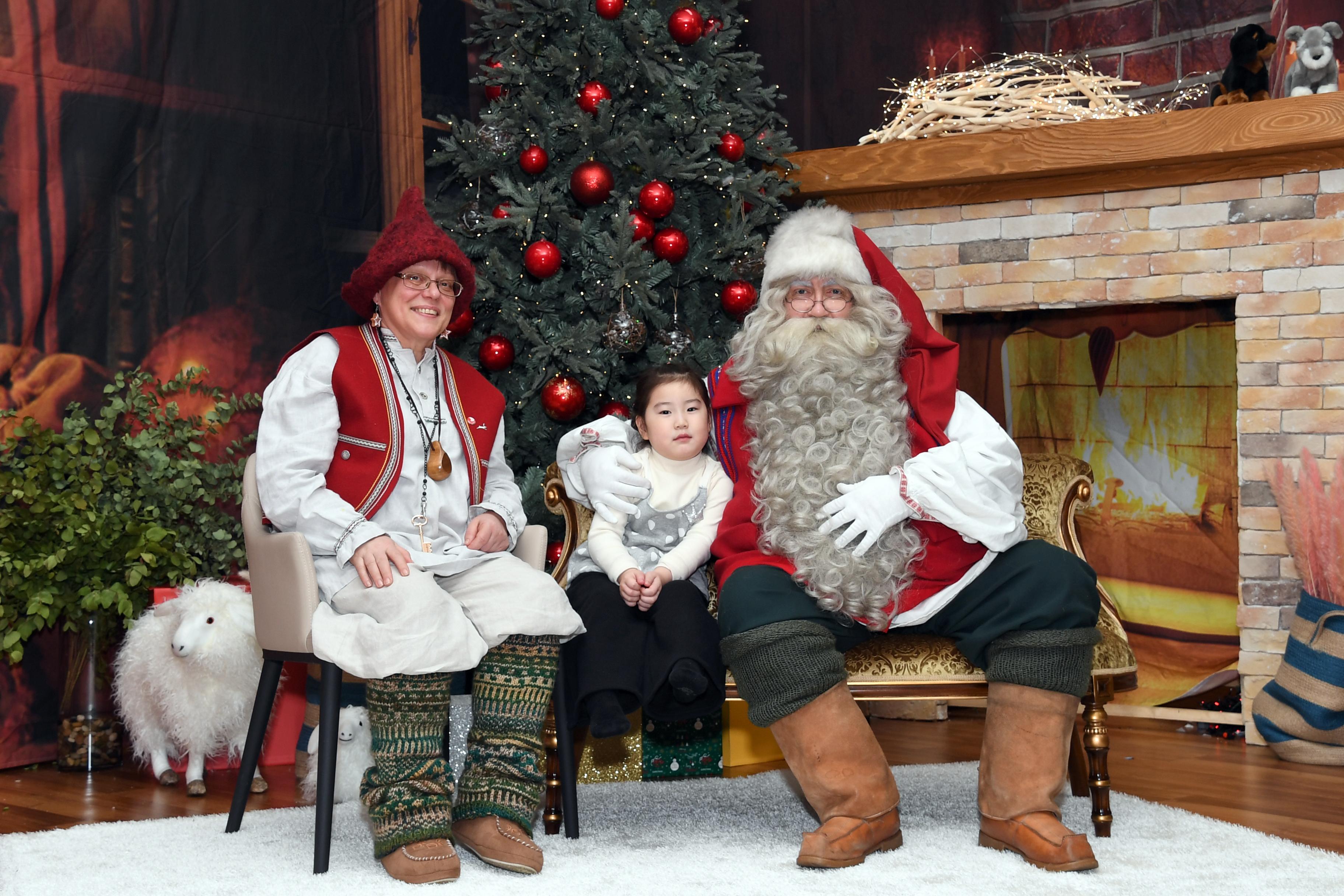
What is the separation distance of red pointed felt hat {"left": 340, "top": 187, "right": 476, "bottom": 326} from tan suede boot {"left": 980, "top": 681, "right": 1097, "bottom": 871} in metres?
1.61

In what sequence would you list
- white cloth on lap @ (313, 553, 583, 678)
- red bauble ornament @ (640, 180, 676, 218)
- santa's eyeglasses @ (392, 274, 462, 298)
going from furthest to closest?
red bauble ornament @ (640, 180, 676, 218)
santa's eyeglasses @ (392, 274, 462, 298)
white cloth on lap @ (313, 553, 583, 678)

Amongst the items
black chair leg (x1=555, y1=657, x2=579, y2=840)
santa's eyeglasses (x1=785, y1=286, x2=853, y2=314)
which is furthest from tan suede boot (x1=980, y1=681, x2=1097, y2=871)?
santa's eyeglasses (x1=785, y1=286, x2=853, y2=314)

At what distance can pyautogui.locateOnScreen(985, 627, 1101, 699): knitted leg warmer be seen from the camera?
266cm

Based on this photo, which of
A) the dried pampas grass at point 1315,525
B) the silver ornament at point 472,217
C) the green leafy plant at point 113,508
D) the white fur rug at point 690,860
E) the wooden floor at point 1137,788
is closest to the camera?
the white fur rug at point 690,860

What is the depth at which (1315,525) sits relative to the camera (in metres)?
3.88

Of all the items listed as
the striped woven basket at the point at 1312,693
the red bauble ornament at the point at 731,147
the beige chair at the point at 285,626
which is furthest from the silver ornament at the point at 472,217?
the striped woven basket at the point at 1312,693

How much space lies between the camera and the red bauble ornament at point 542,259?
12.8 feet

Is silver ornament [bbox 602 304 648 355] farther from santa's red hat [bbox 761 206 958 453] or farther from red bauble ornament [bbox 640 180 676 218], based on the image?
santa's red hat [bbox 761 206 958 453]

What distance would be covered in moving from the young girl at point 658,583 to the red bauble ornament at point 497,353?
2.43ft

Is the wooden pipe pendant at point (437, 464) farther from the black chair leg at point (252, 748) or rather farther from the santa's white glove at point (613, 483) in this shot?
the black chair leg at point (252, 748)

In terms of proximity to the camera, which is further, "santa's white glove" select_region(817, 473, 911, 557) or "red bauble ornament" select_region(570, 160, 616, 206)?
"red bauble ornament" select_region(570, 160, 616, 206)

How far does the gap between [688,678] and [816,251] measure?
114cm

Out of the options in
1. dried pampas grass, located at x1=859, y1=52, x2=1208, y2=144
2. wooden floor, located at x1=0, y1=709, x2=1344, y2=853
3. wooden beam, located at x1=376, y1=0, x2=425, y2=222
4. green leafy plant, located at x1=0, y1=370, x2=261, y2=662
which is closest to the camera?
wooden floor, located at x1=0, y1=709, x2=1344, y2=853

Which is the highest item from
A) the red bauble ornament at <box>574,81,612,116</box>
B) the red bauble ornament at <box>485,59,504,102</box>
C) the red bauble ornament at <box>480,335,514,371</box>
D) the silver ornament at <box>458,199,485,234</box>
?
the red bauble ornament at <box>485,59,504,102</box>
